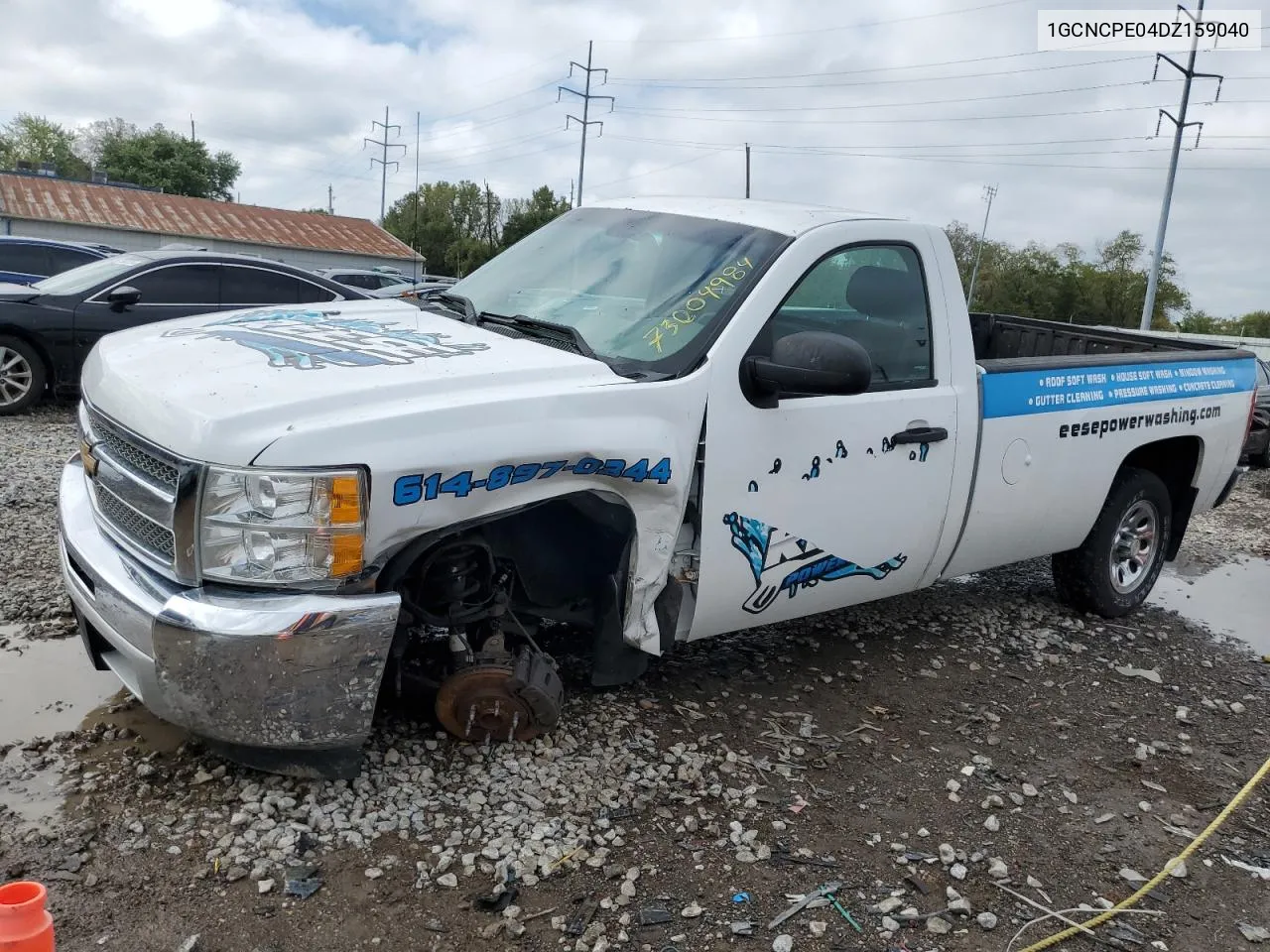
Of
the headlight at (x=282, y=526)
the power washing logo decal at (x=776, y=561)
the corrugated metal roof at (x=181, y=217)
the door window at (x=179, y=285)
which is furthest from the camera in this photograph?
the corrugated metal roof at (x=181, y=217)

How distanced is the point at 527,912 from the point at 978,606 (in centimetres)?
372

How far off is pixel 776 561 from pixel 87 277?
7.98 m

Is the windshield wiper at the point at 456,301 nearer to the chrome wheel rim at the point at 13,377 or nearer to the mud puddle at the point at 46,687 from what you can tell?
the mud puddle at the point at 46,687

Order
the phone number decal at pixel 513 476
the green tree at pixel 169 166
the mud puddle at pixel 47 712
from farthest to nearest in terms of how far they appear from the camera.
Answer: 1. the green tree at pixel 169 166
2. the mud puddle at pixel 47 712
3. the phone number decal at pixel 513 476

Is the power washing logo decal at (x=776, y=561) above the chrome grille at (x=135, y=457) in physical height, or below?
below

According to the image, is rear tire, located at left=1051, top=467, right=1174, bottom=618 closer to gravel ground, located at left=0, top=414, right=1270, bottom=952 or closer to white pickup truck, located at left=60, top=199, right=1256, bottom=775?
white pickup truck, located at left=60, top=199, right=1256, bottom=775

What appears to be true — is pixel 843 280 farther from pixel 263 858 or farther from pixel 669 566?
pixel 263 858

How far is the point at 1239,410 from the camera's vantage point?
18.9 ft

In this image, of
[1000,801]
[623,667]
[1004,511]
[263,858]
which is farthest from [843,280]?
[263,858]

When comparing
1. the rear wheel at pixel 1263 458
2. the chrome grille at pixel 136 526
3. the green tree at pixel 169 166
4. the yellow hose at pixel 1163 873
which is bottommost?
the yellow hose at pixel 1163 873

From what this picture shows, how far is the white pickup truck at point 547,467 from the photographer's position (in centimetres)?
267

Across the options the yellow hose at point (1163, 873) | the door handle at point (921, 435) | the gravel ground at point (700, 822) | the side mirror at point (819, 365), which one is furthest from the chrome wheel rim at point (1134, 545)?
the side mirror at point (819, 365)

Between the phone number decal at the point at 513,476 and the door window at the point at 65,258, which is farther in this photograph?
the door window at the point at 65,258

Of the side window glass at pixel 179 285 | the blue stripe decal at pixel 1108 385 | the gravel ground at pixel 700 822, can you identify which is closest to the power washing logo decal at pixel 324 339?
the gravel ground at pixel 700 822
